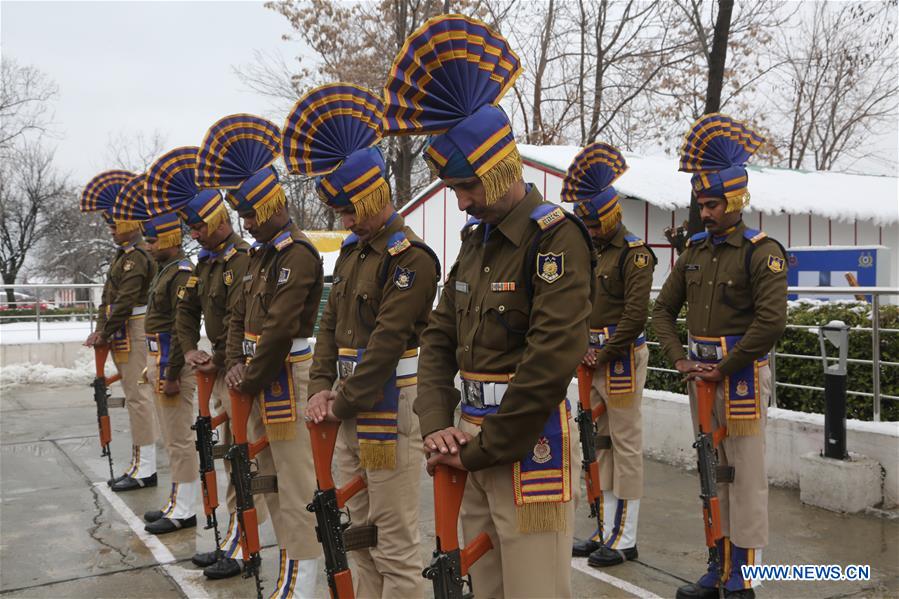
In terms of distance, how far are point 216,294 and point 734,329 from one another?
3.19 meters

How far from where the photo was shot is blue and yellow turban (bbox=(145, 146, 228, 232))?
5574 mm

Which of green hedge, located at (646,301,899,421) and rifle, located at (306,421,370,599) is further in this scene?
green hedge, located at (646,301,899,421)

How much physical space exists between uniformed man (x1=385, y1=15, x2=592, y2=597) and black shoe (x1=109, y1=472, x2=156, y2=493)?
518 centimetres

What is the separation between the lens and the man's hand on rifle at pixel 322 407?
148 inches

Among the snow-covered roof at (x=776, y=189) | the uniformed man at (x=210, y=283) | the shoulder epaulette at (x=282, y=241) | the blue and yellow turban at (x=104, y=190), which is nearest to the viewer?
the shoulder epaulette at (x=282, y=241)

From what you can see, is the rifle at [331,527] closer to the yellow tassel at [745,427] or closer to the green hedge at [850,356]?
the yellow tassel at [745,427]

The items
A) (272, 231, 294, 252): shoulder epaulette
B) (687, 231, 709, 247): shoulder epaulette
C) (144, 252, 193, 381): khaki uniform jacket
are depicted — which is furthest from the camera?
(144, 252, 193, 381): khaki uniform jacket

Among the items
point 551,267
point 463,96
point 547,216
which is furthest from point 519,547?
point 463,96

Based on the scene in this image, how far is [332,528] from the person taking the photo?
367cm

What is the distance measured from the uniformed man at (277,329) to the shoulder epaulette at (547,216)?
1.95 m

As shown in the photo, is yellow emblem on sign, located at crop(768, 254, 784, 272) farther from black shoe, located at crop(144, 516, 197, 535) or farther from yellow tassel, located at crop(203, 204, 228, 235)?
black shoe, located at crop(144, 516, 197, 535)

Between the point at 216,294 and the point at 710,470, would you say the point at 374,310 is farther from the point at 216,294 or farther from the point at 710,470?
the point at 710,470

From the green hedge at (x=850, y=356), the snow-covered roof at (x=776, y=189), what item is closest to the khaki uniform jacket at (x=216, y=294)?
the green hedge at (x=850, y=356)

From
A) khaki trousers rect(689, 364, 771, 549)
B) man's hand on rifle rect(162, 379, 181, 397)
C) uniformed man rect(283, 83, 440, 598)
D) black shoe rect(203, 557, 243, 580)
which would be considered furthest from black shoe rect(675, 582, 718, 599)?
man's hand on rifle rect(162, 379, 181, 397)
